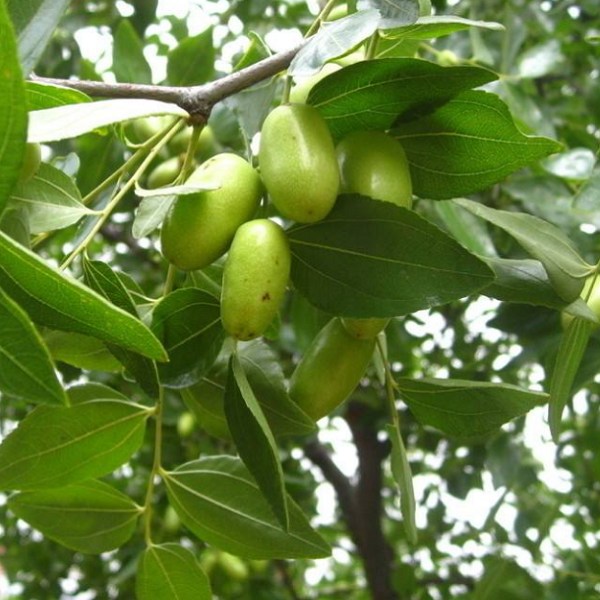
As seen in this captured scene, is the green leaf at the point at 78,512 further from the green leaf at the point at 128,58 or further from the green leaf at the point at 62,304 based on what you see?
the green leaf at the point at 128,58

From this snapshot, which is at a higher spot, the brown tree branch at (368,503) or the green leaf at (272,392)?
the green leaf at (272,392)

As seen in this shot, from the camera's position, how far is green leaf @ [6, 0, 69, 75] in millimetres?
768

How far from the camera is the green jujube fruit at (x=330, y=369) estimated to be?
71 centimetres

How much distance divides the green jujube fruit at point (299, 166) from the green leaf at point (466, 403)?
23 cm

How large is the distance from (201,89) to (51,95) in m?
0.12

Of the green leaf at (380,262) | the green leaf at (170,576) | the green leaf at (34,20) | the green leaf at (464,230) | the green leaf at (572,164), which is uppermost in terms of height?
the green leaf at (34,20)

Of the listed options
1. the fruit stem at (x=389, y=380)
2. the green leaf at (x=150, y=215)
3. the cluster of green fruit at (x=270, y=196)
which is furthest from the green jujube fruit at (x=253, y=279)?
the fruit stem at (x=389, y=380)

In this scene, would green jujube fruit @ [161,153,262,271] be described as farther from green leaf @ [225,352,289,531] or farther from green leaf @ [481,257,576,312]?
green leaf @ [481,257,576,312]

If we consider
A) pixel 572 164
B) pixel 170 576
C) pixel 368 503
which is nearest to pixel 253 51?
pixel 170 576

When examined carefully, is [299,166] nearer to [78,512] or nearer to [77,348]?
[77,348]

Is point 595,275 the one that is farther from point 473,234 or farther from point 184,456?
point 184,456

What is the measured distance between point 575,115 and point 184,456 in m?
0.92

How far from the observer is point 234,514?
2.76 feet

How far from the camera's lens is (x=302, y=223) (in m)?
0.65
